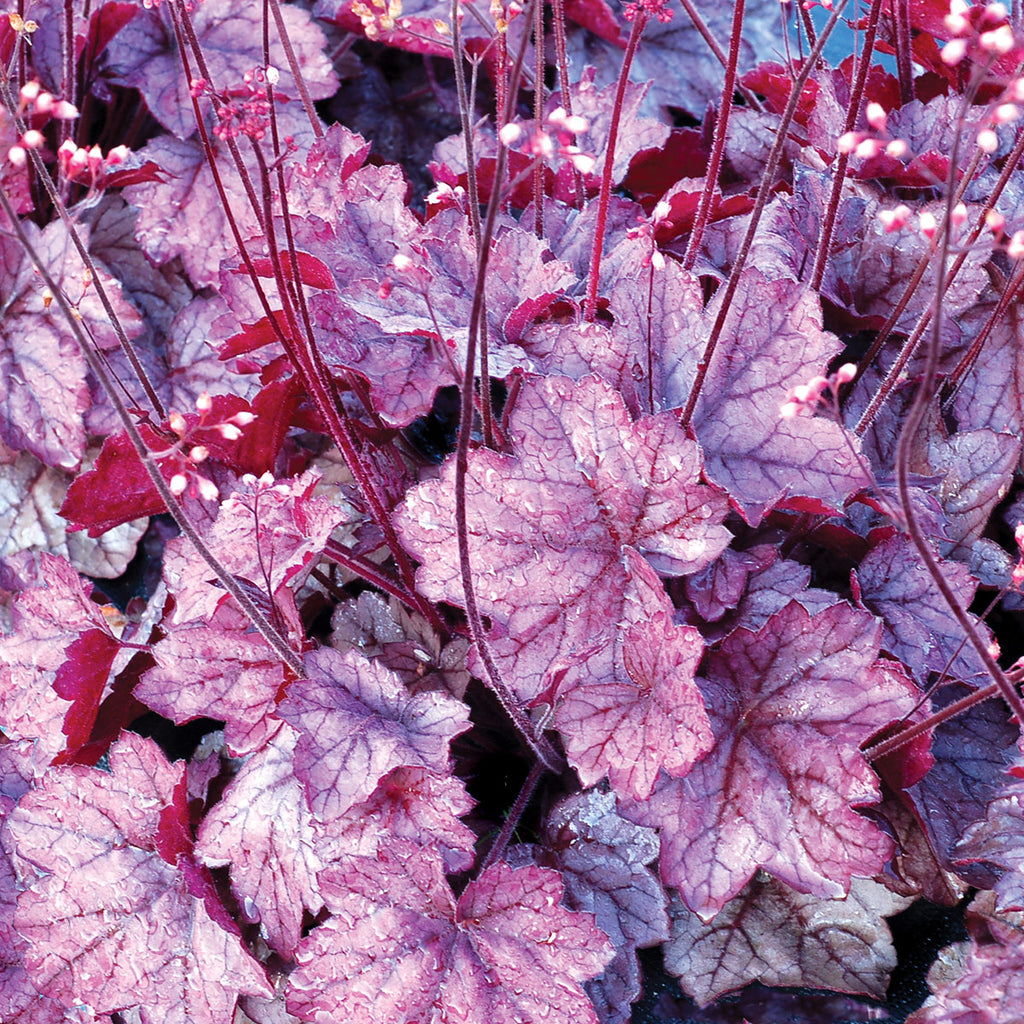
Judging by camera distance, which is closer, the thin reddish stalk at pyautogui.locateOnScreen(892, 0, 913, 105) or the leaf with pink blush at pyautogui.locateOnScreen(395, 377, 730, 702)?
the leaf with pink blush at pyautogui.locateOnScreen(395, 377, 730, 702)

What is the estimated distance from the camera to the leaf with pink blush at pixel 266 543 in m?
0.89

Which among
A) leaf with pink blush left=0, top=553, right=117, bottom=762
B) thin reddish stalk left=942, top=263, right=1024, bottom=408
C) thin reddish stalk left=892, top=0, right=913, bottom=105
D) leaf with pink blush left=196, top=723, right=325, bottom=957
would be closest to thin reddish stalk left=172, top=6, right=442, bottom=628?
leaf with pink blush left=196, top=723, right=325, bottom=957

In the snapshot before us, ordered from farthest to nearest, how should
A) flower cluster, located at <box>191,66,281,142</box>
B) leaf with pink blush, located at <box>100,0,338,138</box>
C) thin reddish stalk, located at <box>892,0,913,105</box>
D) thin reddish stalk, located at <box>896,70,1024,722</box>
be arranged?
1. leaf with pink blush, located at <box>100,0,338,138</box>
2. thin reddish stalk, located at <box>892,0,913,105</box>
3. flower cluster, located at <box>191,66,281,142</box>
4. thin reddish stalk, located at <box>896,70,1024,722</box>

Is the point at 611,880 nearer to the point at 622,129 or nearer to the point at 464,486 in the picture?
the point at 464,486

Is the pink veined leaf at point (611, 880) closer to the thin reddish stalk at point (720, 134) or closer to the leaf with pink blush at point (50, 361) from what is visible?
the thin reddish stalk at point (720, 134)

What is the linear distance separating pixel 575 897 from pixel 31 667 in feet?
2.14

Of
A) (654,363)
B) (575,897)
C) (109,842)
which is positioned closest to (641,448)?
(654,363)

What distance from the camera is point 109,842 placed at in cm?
98

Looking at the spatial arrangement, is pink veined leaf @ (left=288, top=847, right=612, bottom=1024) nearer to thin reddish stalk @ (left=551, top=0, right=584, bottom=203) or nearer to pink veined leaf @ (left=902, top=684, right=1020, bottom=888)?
pink veined leaf @ (left=902, top=684, right=1020, bottom=888)

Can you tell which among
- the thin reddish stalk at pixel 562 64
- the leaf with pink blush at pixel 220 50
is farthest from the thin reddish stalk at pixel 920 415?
the leaf with pink blush at pixel 220 50

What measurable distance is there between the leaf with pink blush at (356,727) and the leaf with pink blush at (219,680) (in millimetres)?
69

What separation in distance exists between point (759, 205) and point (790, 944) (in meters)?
0.70

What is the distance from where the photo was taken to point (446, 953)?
0.83m

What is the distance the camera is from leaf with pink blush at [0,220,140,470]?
Result: 1239 mm
